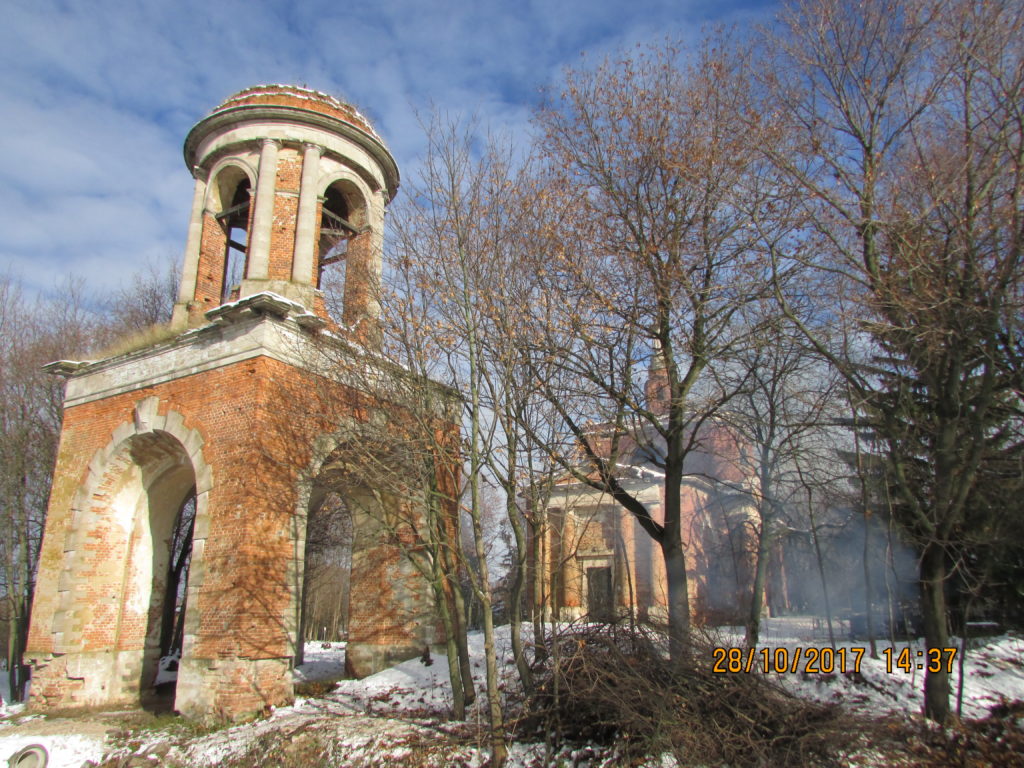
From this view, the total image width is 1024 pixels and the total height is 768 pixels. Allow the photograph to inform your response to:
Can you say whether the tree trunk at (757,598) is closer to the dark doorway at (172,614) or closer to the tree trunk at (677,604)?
the tree trunk at (677,604)

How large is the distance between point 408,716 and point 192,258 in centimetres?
999

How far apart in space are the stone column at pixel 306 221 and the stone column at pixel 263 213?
1.72 feet

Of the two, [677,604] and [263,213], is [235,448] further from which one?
[677,604]

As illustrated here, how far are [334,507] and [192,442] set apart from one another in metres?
10.6

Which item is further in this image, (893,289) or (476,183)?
(476,183)

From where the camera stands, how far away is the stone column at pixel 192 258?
1395 cm

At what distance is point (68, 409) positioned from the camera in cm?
1405

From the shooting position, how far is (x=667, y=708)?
702 cm

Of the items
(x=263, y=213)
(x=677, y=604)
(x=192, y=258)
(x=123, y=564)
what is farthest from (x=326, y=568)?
(x=677, y=604)

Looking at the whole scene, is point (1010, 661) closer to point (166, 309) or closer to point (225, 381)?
point (225, 381)

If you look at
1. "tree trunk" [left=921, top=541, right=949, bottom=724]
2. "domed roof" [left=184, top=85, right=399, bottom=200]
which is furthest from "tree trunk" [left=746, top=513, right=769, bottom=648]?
"domed roof" [left=184, top=85, right=399, bottom=200]

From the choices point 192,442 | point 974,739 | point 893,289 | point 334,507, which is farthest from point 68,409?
point 974,739

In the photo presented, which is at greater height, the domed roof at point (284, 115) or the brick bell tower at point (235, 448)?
the domed roof at point (284, 115)

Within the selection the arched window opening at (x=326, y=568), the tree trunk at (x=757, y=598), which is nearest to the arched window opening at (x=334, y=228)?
the arched window opening at (x=326, y=568)
